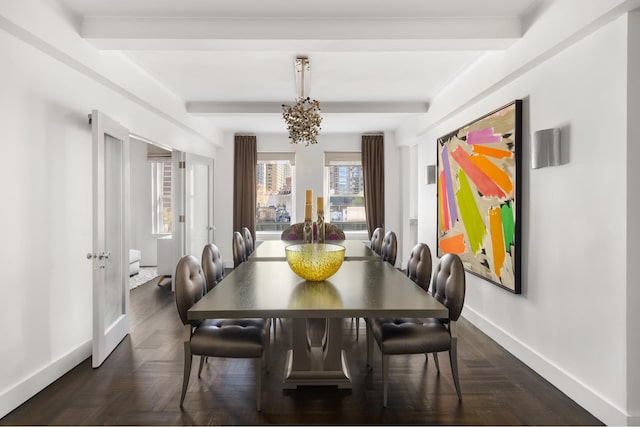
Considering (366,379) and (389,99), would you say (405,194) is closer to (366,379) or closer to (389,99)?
(389,99)

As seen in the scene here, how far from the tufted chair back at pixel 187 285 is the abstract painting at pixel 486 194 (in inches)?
91.5

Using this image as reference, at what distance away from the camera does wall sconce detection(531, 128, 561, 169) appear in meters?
2.54

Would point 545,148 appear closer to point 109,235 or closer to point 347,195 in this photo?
point 109,235

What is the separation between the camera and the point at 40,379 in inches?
98.6

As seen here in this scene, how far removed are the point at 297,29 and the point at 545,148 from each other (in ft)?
6.08

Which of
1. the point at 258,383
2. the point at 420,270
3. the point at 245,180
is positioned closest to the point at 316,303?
the point at 258,383

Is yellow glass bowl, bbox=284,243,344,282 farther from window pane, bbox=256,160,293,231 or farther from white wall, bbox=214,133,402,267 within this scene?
window pane, bbox=256,160,293,231

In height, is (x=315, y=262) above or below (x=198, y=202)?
below

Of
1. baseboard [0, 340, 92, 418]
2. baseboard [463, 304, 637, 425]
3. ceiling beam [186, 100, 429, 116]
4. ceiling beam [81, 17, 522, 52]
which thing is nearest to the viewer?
baseboard [463, 304, 637, 425]

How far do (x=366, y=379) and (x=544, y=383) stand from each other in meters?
1.18

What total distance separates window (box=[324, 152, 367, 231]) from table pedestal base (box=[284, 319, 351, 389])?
484cm

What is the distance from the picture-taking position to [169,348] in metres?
3.28
